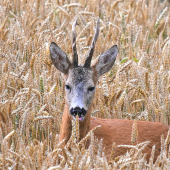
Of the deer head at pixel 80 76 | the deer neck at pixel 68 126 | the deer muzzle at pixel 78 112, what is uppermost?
the deer head at pixel 80 76

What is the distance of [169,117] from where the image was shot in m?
6.86

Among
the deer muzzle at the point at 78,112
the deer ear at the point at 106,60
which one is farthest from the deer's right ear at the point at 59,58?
the deer muzzle at the point at 78,112

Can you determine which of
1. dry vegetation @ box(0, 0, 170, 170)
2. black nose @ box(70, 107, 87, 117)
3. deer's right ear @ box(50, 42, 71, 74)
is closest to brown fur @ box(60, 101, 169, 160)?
dry vegetation @ box(0, 0, 170, 170)

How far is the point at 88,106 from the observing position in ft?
19.1

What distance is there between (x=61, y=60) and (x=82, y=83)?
548mm

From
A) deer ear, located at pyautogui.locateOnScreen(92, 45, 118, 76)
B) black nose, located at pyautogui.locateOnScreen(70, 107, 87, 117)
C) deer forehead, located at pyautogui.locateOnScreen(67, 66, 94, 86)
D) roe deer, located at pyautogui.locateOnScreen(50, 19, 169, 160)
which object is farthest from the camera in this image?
deer ear, located at pyautogui.locateOnScreen(92, 45, 118, 76)

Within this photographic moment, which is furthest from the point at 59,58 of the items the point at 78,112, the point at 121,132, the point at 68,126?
the point at 121,132

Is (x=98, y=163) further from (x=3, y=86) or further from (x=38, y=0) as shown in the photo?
(x=38, y=0)

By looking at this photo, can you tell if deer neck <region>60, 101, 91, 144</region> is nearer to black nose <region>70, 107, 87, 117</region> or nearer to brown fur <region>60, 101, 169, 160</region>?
brown fur <region>60, 101, 169, 160</region>

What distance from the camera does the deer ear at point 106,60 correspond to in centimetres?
648

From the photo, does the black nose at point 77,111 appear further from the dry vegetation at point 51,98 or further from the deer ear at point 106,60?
the deer ear at point 106,60

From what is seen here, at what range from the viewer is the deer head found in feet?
18.0

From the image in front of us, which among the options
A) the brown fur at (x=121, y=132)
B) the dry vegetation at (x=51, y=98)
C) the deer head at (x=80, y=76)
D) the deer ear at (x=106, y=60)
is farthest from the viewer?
the deer ear at (x=106, y=60)

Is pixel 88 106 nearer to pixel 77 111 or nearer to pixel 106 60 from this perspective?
pixel 77 111
